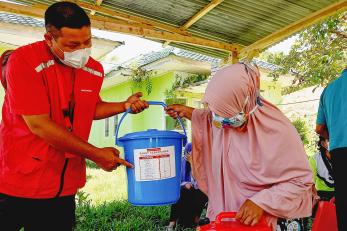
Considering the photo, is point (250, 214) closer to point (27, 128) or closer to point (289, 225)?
point (289, 225)

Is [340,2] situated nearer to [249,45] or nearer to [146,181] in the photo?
[249,45]

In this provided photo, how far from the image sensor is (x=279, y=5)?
430cm

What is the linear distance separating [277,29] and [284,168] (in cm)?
344

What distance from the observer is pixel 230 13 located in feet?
15.2

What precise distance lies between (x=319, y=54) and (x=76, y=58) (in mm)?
6996

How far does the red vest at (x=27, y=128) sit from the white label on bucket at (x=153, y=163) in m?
0.39

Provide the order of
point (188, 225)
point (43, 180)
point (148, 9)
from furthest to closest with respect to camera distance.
Answer: point (188, 225)
point (148, 9)
point (43, 180)

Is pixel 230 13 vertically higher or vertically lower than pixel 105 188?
higher

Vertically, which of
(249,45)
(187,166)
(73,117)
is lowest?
(187,166)

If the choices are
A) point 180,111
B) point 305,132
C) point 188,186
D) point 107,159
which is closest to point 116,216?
point 188,186

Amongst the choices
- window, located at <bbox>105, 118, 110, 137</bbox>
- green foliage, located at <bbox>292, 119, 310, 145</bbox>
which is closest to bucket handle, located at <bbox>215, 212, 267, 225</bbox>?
green foliage, located at <bbox>292, 119, 310, 145</bbox>

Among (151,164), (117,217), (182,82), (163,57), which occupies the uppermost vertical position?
(163,57)

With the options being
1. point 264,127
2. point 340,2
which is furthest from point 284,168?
point 340,2

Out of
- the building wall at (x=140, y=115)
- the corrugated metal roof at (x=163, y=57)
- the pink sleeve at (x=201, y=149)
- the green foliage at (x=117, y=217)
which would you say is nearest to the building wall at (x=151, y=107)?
the building wall at (x=140, y=115)
